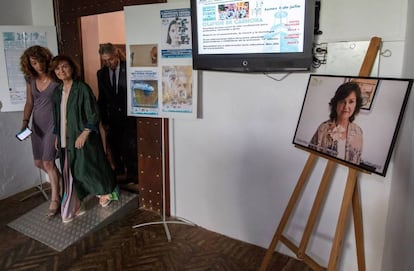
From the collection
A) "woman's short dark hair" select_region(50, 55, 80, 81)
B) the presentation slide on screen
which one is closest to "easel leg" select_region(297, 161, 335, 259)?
the presentation slide on screen

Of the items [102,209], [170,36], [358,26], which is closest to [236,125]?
[170,36]

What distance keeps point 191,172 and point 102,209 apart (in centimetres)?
99

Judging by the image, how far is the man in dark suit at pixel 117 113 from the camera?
320 centimetres

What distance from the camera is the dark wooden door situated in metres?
2.75

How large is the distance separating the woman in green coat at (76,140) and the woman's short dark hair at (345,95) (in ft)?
6.26

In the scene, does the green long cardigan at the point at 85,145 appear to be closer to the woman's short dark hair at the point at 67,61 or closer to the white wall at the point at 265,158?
the woman's short dark hair at the point at 67,61

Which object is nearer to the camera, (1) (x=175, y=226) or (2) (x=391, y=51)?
(2) (x=391, y=51)

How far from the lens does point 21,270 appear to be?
2180mm

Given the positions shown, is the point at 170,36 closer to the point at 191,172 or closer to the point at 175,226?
the point at 191,172

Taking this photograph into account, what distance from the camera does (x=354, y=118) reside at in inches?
59.9

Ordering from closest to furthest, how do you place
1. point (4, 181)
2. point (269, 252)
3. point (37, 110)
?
1. point (269, 252)
2. point (37, 110)
3. point (4, 181)

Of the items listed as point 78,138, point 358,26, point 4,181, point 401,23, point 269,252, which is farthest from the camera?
point 4,181

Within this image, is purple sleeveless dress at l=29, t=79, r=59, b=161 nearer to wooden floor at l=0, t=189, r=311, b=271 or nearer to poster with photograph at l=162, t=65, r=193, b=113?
wooden floor at l=0, t=189, r=311, b=271

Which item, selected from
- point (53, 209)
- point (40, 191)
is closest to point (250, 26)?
point (53, 209)
